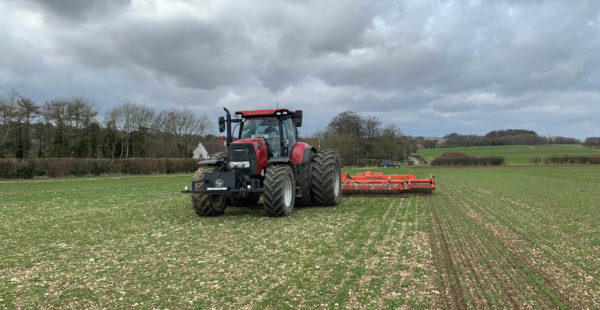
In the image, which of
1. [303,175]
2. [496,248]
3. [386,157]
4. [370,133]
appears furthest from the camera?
[370,133]

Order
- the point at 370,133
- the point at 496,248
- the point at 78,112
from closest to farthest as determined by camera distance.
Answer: the point at 496,248, the point at 78,112, the point at 370,133

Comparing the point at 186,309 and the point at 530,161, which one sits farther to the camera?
the point at 530,161

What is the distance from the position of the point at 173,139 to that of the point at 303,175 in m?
46.9

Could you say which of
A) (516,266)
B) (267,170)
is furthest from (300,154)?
(516,266)

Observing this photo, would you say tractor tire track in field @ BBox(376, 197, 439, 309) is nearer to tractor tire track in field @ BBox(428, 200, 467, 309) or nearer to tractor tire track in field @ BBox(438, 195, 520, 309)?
tractor tire track in field @ BBox(428, 200, 467, 309)

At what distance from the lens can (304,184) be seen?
10.1 metres

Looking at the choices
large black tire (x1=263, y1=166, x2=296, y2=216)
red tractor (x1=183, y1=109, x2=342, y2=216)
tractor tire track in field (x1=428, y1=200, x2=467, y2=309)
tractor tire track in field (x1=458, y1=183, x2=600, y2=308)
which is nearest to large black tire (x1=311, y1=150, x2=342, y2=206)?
red tractor (x1=183, y1=109, x2=342, y2=216)

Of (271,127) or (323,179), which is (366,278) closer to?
(323,179)

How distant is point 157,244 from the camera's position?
248 inches

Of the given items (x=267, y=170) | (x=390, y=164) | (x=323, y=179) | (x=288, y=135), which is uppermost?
(x=288, y=135)

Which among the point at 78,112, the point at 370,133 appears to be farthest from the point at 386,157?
the point at 78,112

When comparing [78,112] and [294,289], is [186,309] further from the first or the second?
[78,112]

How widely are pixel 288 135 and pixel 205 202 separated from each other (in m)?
2.80

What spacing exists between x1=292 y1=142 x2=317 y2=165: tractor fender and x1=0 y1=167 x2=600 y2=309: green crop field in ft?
4.90
